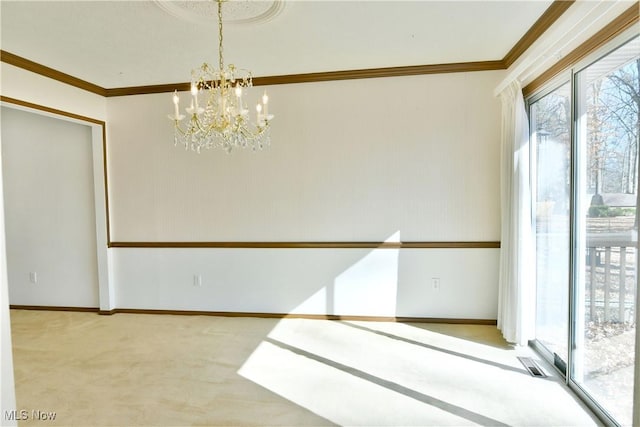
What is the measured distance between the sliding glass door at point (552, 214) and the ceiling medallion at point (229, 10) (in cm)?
224

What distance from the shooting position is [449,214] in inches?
141

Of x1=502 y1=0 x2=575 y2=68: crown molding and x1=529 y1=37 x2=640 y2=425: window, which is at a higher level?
x1=502 y1=0 x2=575 y2=68: crown molding

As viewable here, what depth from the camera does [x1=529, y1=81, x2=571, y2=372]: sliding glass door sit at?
2.53 m

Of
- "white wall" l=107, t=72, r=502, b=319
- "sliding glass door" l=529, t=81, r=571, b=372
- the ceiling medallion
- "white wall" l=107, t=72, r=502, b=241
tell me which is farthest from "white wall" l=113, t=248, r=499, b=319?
the ceiling medallion

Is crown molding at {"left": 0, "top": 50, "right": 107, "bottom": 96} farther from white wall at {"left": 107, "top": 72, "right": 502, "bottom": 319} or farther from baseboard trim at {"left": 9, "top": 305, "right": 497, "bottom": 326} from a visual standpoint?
baseboard trim at {"left": 9, "top": 305, "right": 497, "bottom": 326}

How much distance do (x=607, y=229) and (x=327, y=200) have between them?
7.83 ft

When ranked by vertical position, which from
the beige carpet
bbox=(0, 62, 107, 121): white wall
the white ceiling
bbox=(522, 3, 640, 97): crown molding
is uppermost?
the white ceiling

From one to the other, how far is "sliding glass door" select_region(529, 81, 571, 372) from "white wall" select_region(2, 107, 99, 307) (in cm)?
488

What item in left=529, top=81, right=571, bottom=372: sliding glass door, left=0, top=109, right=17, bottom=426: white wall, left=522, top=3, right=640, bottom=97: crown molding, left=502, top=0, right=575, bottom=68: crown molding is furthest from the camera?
left=529, top=81, right=571, bottom=372: sliding glass door

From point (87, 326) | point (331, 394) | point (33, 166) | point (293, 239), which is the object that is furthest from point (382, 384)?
point (33, 166)

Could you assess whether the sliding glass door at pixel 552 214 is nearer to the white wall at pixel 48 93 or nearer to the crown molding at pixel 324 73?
the crown molding at pixel 324 73

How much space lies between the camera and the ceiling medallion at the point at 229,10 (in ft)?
7.39

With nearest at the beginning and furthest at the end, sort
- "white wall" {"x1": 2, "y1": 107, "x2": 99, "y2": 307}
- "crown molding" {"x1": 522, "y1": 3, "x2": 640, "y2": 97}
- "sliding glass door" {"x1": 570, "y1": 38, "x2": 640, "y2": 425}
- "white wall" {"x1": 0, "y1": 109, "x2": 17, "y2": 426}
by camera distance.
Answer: "white wall" {"x1": 0, "y1": 109, "x2": 17, "y2": 426} → "crown molding" {"x1": 522, "y1": 3, "x2": 640, "y2": 97} → "sliding glass door" {"x1": 570, "y1": 38, "x2": 640, "y2": 425} → "white wall" {"x1": 2, "y1": 107, "x2": 99, "y2": 307}

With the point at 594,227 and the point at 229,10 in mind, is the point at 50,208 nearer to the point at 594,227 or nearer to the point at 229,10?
the point at 229,10
